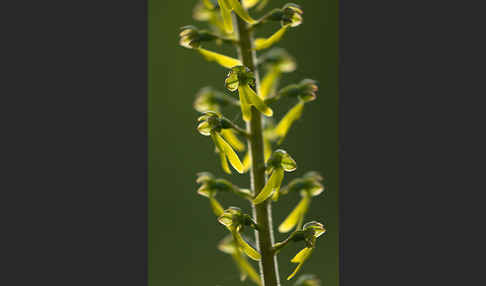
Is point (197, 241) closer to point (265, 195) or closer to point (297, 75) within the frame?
point (297, 75)

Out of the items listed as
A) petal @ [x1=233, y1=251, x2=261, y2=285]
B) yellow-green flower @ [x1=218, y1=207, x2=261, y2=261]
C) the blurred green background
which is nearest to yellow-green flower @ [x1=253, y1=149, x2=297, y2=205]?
yellow-green flower @ [x1=218, y1=207, x2=261, y2=261]

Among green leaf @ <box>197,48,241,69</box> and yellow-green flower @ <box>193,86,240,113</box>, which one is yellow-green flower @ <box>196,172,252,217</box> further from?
green leaf @ <box>197,48,241,69</box>

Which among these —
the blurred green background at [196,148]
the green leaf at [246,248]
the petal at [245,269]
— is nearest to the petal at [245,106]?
the green leaf at [246,248]

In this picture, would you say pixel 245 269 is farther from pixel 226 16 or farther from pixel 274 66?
pixel 226 16

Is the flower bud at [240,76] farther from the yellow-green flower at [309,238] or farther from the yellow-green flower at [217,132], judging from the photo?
the yellow-green flower at [309,238]

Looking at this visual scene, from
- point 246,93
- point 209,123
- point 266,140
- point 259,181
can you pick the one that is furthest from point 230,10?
point 259,181

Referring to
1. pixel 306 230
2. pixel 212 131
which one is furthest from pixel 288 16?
pixel 306 230
